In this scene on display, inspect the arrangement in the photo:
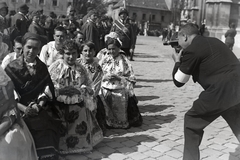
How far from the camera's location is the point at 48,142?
13.5 feet

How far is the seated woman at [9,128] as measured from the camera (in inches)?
124

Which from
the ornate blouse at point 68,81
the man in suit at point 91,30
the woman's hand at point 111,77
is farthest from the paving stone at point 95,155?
the man in suit at point 91,30

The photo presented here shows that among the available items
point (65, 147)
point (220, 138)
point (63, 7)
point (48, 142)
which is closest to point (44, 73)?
point (48, 142)

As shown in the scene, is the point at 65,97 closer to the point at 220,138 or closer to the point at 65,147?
the point at 65,147

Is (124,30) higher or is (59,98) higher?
(124,30)

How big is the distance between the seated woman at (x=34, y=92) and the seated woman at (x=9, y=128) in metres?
0.65

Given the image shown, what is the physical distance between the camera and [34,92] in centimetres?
412

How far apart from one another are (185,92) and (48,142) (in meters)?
6.38

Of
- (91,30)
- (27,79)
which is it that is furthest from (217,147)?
(91,30)

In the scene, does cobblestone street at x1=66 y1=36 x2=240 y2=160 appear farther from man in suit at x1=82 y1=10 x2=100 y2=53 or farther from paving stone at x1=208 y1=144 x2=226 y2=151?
man in suit at x1=82 y1=10 x2=100 y2=53

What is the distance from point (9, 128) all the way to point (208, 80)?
2.25m

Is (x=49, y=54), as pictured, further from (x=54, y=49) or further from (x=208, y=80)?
(x=208, y=80)

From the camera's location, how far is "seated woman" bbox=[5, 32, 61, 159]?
13.2 feet

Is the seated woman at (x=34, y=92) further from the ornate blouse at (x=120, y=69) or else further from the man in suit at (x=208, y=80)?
the ornate blouse at (x=120, y=69)
